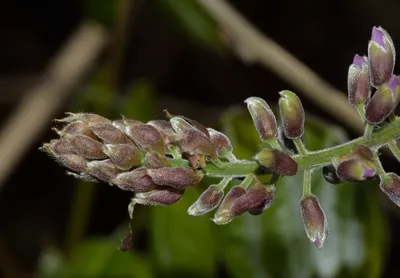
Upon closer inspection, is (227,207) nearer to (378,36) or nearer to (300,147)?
(300,147)

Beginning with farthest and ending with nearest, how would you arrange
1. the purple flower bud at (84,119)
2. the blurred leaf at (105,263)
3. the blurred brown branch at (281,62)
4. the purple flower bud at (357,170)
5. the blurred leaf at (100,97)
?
the blurred leaf at (100,97), the blurred brown branch at (281,62), the blurred leaf at (105,263), the purple flower bud at (84,119), the purple flower bud at (357,170)

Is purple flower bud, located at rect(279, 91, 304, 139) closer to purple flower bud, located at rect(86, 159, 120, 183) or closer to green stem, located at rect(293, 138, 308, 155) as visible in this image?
green stem, located at rect(293, 138, 308, 155)

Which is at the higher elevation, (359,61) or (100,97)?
(100,97)

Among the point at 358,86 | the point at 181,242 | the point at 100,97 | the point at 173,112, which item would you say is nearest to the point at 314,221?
the point at 358,86

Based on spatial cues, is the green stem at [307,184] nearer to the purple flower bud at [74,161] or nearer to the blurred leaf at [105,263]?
the purple flower bud at [74,161]

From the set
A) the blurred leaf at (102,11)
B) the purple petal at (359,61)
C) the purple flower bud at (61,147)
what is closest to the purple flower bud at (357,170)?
the purple petal at (359,61)
